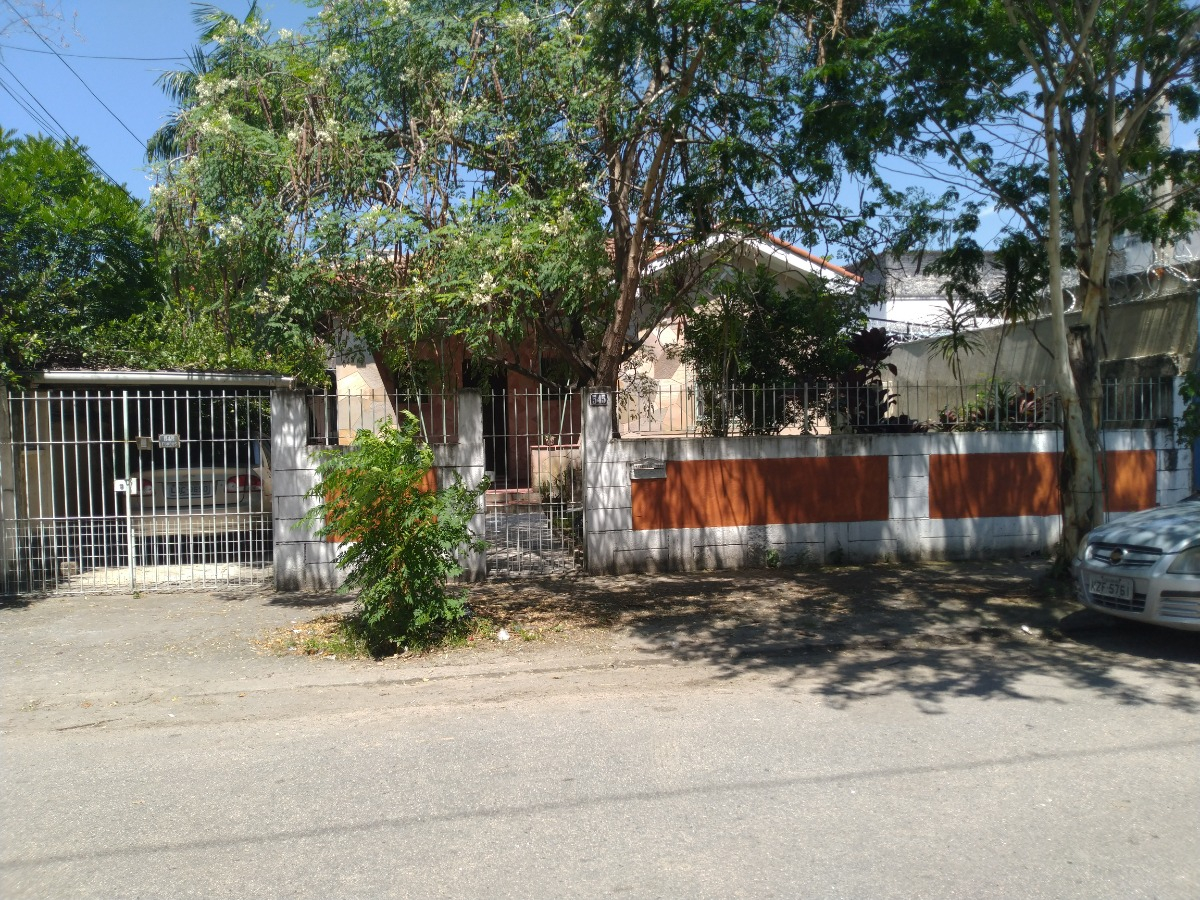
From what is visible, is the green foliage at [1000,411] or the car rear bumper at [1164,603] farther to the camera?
the green foliage at [1000,411]

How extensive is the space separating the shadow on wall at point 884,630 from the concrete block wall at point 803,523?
1.16 feet

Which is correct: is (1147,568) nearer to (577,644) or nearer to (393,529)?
(577,644)

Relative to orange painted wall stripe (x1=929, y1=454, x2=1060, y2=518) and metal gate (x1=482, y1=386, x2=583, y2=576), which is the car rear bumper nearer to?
orange painted wall stripe (x1=929, y1=454, x2=1060, y2=518)

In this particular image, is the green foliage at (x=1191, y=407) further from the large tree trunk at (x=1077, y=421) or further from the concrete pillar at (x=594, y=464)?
the concrete pillar at (x=594, y=464)

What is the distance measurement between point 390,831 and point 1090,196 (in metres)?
8.74

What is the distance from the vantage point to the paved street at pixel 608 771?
3.92 meters

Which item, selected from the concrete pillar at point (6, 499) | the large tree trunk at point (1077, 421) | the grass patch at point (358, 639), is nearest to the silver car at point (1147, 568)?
the large tree trunk at point (1077, 421)

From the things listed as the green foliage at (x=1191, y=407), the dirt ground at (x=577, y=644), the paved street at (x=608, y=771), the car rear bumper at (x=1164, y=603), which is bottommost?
the paved street at (x=608, y=771)

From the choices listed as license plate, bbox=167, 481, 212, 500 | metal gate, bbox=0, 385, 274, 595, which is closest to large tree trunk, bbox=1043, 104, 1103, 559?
metal gate, bbox=0, 385, 274, 595

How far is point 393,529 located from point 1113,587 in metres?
5.86

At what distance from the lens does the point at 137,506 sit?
10.8 m

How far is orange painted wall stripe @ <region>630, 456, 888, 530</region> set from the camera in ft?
35.6

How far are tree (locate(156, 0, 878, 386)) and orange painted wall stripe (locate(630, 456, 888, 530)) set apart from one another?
1758mm

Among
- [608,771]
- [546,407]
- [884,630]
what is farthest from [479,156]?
[608,771]
